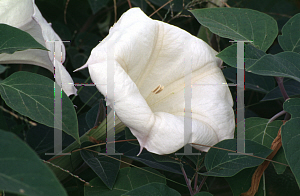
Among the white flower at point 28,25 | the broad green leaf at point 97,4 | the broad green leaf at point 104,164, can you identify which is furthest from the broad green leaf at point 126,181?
the broad green leaf at point 97,4

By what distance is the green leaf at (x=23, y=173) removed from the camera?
1.39 ft

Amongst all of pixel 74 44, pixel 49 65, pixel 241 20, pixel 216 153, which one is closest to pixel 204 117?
pixel 216 153

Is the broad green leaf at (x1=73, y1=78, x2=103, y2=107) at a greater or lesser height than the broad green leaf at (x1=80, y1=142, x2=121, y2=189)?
greater

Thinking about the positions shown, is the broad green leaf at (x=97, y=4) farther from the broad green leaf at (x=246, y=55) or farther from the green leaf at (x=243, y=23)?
the broad green leaf at (x=246, y=55)

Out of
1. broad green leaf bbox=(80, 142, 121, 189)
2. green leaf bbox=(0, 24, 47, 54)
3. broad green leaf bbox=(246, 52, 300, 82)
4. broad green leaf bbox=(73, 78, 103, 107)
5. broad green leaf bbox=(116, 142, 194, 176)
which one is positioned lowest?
broad green leaf bbox=(116, 142, 194, 176)

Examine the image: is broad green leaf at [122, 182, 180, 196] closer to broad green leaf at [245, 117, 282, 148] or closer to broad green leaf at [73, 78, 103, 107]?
broad green leaf at [245, 117, 282, 148]

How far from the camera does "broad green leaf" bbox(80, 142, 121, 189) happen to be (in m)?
0.86

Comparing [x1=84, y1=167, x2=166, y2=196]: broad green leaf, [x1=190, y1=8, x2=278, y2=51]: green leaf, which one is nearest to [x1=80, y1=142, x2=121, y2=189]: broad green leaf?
[x1=84, y1=167, x2=166, y2=196]: broad green leaf

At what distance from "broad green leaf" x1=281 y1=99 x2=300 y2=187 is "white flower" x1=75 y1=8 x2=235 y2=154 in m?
0.18

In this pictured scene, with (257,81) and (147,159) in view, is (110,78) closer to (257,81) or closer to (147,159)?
(147,159)

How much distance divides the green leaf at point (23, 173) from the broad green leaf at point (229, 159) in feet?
1.62

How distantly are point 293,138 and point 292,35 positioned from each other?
15.5 inches

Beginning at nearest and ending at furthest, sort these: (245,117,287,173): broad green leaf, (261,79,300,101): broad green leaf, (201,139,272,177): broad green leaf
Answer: (201,139,272,177): broad green leaf < (245,117,287,173): broad green leaf < (261,79,300,101): broad green leaf

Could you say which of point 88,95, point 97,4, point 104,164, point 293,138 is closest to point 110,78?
point 104,164
